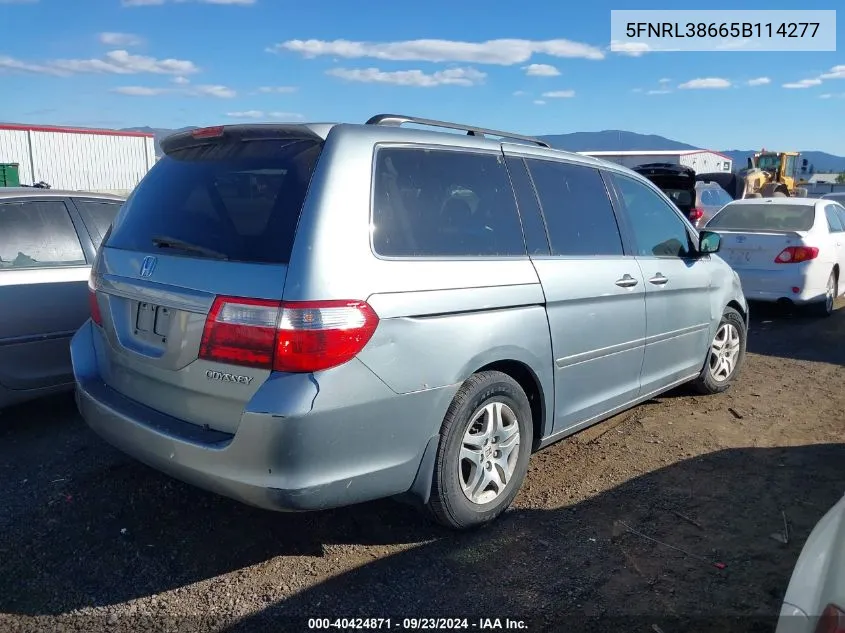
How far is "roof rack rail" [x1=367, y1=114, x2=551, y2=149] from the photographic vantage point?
3.25 meters

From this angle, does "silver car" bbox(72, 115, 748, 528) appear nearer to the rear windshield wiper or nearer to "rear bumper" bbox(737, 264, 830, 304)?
the rear windshield wiper

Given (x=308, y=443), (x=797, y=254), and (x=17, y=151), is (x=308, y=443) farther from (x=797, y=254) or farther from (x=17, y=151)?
(x=17, y=151)

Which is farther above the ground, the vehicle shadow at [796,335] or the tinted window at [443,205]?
the tinted window at [443,205]

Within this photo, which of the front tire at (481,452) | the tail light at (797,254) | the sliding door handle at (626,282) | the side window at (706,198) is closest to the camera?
the front tire at (481,452)

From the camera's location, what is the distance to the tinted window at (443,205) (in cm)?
295

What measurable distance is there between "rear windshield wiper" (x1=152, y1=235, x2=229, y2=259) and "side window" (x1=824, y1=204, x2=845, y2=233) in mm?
8555

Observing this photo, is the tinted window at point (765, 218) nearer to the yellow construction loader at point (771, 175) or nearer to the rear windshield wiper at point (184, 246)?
the rear windshield wiper at point (184, 246)

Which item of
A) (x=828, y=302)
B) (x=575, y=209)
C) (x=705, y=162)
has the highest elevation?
(x=705, y=162)

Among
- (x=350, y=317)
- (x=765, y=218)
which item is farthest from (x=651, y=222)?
(x=765, y=218)

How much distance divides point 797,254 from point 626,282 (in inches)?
206

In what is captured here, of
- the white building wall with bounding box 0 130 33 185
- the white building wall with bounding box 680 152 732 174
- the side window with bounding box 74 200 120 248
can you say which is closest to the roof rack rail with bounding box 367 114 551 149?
the side window with bounding box 74 200 120 248

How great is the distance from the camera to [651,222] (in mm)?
4711

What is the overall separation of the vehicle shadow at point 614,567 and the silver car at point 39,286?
2.68m

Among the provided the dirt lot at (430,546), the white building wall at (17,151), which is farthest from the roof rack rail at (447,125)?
the white building wall at (17,151)
